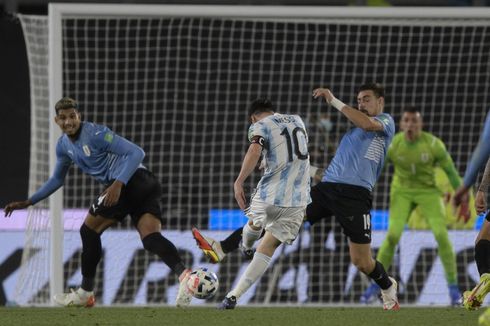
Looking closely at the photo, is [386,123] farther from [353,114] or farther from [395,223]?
[395,223]

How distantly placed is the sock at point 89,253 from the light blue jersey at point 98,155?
1.33 feet

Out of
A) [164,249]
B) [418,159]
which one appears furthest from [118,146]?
[418,159]

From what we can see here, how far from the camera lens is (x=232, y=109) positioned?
1445cm

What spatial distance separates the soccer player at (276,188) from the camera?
8.52 meters

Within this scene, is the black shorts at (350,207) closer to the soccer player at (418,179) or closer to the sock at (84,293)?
the sock at (84,293)

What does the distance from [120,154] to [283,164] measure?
131 cm

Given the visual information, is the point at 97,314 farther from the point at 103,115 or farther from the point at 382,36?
the point at 382,36

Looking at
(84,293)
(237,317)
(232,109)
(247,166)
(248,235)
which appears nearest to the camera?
(237,317)

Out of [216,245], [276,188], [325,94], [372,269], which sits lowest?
[372,269]

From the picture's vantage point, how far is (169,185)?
13.6 meters

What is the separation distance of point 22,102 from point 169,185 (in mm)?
2017

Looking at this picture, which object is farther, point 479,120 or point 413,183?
point 479,120

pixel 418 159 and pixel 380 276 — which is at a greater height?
pixel 418 159

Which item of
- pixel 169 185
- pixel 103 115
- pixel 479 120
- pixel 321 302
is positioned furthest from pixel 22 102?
pixel 479 120
